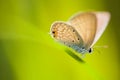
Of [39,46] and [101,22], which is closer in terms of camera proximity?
[39,46]

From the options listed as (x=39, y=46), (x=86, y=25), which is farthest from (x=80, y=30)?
(x=39, y=46)

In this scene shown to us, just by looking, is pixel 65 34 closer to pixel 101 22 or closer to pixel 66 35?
pixel 66 35

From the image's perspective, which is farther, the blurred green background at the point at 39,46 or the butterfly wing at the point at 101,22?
the butterfly wing at the point at 101,22

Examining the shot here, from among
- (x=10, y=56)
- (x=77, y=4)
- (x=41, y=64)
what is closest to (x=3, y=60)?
(x=10, y=56)

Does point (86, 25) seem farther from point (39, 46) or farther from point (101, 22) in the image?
point (39, 46)

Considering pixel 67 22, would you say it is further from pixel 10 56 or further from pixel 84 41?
pixel 10 56

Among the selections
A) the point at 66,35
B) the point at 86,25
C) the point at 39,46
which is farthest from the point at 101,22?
the point at 39,46

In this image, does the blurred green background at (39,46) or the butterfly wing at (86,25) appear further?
the butterfly wing at (86,25)
